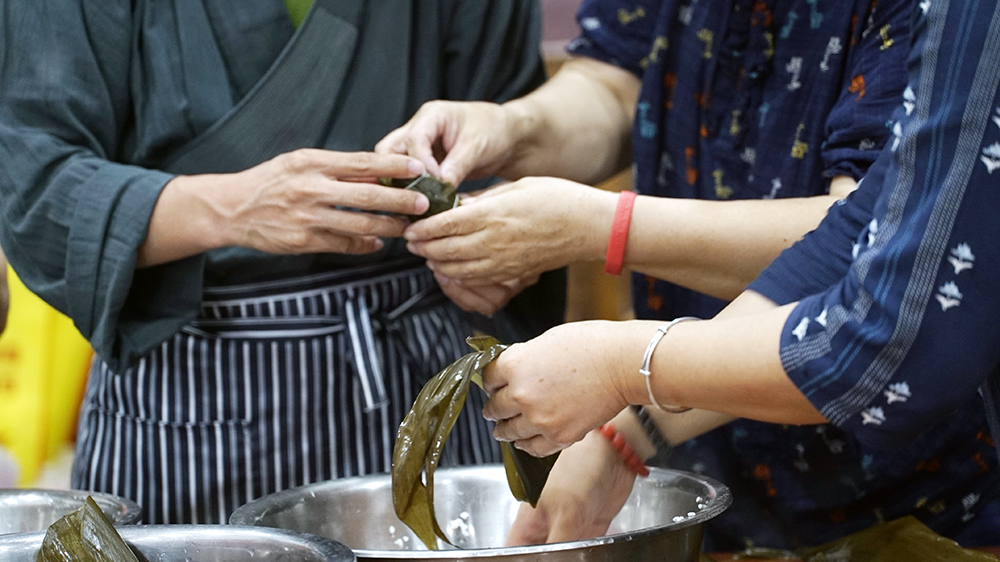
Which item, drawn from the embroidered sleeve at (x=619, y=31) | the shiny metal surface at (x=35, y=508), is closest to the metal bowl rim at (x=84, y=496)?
the shiny metal surface at (x=35, y=508)

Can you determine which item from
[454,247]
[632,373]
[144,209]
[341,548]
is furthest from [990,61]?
[144,209]

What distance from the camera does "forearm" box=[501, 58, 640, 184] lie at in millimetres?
1607

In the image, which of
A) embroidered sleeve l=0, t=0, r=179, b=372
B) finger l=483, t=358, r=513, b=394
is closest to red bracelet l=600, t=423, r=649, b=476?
finger l=483, t=358, r=513, b=394

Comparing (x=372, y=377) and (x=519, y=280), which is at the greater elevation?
(x=519, y=280)

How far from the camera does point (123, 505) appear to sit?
41.4 inches

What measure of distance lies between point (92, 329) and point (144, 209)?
0.19 metres

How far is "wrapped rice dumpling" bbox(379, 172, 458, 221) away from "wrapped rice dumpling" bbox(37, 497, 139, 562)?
64cm

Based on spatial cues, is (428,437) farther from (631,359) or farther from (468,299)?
(468,299)

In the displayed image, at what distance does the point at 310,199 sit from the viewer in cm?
132

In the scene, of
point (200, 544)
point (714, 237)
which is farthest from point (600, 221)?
point (200, 544)

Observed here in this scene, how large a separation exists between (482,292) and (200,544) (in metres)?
0.69

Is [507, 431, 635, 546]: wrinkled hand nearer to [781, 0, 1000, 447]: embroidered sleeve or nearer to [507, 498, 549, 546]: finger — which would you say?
[507, 498, 549, 546]: finger

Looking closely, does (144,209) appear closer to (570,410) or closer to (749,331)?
(570,410)

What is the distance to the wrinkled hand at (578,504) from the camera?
114 cm
